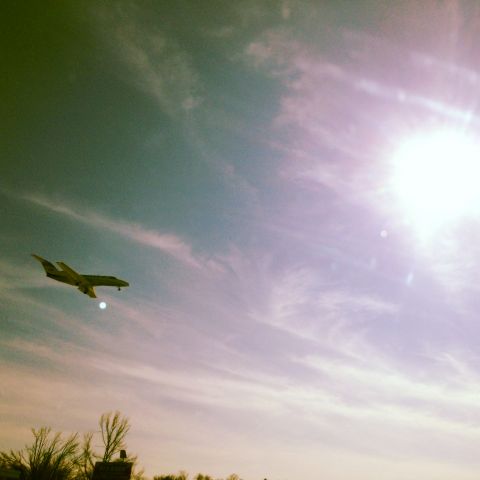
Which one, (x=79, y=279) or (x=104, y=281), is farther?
(x=104, y=281)

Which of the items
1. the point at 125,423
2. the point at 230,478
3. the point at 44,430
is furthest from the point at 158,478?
the point at 44,430

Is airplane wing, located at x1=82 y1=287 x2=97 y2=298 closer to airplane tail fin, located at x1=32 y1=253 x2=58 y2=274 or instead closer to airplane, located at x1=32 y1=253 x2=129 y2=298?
airplane, located at x1=32 y1=253 x2=129 y2=298

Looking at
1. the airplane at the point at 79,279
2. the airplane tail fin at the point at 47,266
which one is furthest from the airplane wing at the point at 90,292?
the airplane tail fin at the point at 47,266

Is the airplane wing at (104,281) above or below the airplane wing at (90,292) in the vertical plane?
above

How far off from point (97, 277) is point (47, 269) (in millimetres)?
3663

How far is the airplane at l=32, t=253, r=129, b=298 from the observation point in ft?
91.8

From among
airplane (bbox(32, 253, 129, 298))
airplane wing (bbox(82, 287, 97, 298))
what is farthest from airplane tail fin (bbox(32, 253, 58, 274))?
airplane wing (bbox(82, 287, 97, 298))

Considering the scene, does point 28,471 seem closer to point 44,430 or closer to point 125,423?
point 44,430

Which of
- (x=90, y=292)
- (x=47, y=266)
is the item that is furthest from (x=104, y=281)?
(x=47, y=266)

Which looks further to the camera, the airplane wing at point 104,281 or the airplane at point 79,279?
the airplane wing at point 104,281

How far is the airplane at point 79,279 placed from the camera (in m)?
28.0

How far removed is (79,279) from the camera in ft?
93.8

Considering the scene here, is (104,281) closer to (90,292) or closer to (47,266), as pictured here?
(90,292)

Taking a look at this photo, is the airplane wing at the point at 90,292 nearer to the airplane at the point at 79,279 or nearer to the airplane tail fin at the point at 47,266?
the airplane at the point at 79,279
